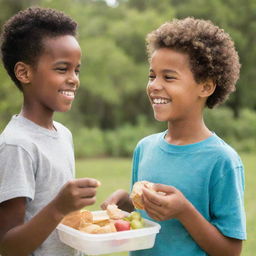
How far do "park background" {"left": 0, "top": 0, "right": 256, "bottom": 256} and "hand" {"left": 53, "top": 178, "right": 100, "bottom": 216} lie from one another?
15.4 meters

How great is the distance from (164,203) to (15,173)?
0.57m

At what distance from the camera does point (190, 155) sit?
7.26 ft

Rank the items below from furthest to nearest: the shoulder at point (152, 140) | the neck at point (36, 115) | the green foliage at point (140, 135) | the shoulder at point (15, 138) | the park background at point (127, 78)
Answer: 1. the park background at point (127, 78)
2. the green foliage at point (140, 135)
3. the shoulder at point (152, 140)
4. the neck at point (36, 115)
5. the shoulder at point (15, 138)

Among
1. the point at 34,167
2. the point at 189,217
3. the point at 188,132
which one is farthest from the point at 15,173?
the point at 188,132

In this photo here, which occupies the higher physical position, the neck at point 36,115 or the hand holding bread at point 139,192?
the neck at point 36,115

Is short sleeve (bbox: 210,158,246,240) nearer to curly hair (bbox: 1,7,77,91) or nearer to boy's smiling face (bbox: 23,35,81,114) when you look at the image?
boy's smiling face (bbox: 23,35,81,114)

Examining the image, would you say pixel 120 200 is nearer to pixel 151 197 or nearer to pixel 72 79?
pixel 151 197

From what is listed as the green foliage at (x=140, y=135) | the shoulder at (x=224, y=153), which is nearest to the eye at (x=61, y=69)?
the shoulder at (x=224, y=153)

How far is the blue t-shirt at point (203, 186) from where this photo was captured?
2.09 metres

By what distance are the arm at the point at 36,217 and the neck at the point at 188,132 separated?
68 cm

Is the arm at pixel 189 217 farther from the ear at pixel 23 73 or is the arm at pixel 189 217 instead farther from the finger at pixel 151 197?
the ear at pixel 23 73

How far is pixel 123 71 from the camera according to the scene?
22.7 m

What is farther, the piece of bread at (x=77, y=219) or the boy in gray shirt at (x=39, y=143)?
the piece of bread at (x=77, y=219)

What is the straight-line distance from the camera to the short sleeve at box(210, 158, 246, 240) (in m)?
2.09
